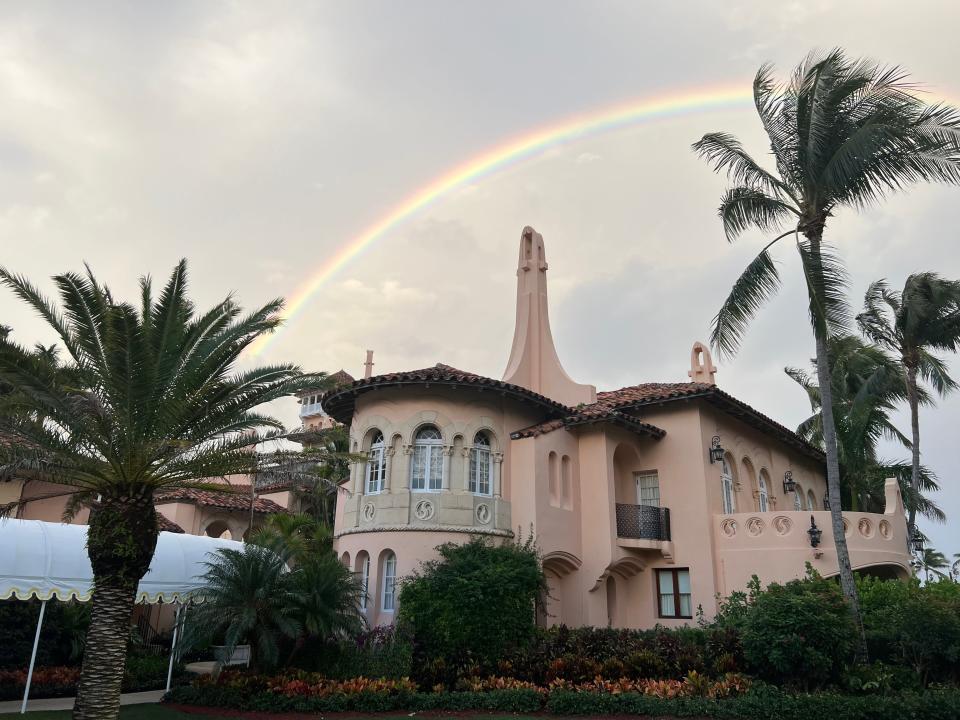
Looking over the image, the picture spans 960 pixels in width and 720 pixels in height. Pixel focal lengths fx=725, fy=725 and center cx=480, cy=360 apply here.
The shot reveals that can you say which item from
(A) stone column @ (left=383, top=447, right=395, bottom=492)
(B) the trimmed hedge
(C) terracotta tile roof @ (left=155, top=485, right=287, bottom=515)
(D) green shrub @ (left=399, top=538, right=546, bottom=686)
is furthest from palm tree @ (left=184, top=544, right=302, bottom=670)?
(C) terracotta tile roof @ (left=155, top=485, right=287, bottom=515)

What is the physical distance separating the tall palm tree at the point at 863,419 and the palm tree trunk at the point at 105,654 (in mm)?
23092

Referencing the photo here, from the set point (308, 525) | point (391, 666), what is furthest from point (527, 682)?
point (308, 525)

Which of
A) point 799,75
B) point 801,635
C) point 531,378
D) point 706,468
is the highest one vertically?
point 799,75

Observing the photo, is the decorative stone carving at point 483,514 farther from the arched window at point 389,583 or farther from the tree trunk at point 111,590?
the tree trunk at point 111,590

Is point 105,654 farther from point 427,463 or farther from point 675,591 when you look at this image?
point 675,591

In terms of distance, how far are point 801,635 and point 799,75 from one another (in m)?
12.6

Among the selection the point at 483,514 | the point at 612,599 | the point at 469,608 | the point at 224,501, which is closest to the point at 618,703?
the point at 469,608

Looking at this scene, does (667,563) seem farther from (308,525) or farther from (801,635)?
(308,525)

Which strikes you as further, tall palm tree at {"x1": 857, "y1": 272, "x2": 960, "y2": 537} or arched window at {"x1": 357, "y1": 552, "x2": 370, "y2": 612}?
tall palm tree at {"x1": 857, "y1": 272, "x2": 960, "y2": 537}

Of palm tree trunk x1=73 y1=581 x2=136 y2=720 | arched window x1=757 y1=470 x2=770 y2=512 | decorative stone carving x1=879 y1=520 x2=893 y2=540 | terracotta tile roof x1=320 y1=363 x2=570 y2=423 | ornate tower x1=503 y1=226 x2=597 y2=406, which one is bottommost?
palm tree trunk x1=73 y1=581 x2=136 y2=720

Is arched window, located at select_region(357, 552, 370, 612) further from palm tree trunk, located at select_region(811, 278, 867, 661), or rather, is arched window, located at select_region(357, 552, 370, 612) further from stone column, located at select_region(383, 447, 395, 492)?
palm tree trunk, located at select_region(811, 278, 867, 661)

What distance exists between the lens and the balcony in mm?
21719

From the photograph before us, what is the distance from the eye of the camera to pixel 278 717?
15.2 metres

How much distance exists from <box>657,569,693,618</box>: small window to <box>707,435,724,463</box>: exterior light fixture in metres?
3.51
